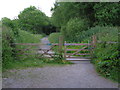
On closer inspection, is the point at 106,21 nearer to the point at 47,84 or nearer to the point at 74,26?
the point at 74,26

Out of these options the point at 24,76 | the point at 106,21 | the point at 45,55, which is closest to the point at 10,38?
the point at 45,55

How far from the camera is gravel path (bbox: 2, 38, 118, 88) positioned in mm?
5871

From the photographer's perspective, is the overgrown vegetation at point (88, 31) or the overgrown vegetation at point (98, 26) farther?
the overgrown vegetation at point (88, 31)

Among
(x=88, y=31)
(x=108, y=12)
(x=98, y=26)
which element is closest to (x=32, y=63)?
(x=88, y=31)

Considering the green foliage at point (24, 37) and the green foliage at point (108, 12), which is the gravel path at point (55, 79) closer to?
the green foliage at point (24, 37)

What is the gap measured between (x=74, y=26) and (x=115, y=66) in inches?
446

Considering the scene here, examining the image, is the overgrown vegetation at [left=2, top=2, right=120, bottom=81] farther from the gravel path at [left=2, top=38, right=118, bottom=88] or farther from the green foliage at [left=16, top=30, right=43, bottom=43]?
the gravel path at [left=2, top=38, right=118, bottom=88]

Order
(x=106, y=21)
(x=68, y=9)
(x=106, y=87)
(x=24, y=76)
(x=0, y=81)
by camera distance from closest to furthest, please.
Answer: (x=106, y=87) → (x=0, y=81) → (x=24, y=76) → (x=106, y=21) → (x=68, y=9)

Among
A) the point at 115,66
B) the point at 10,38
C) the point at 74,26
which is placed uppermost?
the point at 74,26

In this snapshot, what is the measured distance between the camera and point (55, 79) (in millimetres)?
6621

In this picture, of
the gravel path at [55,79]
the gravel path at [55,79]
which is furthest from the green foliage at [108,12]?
the gravel path at [55,79]

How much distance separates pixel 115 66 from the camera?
715cm

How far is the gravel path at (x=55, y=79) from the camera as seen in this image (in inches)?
231

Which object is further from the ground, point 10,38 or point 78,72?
point 10,38
